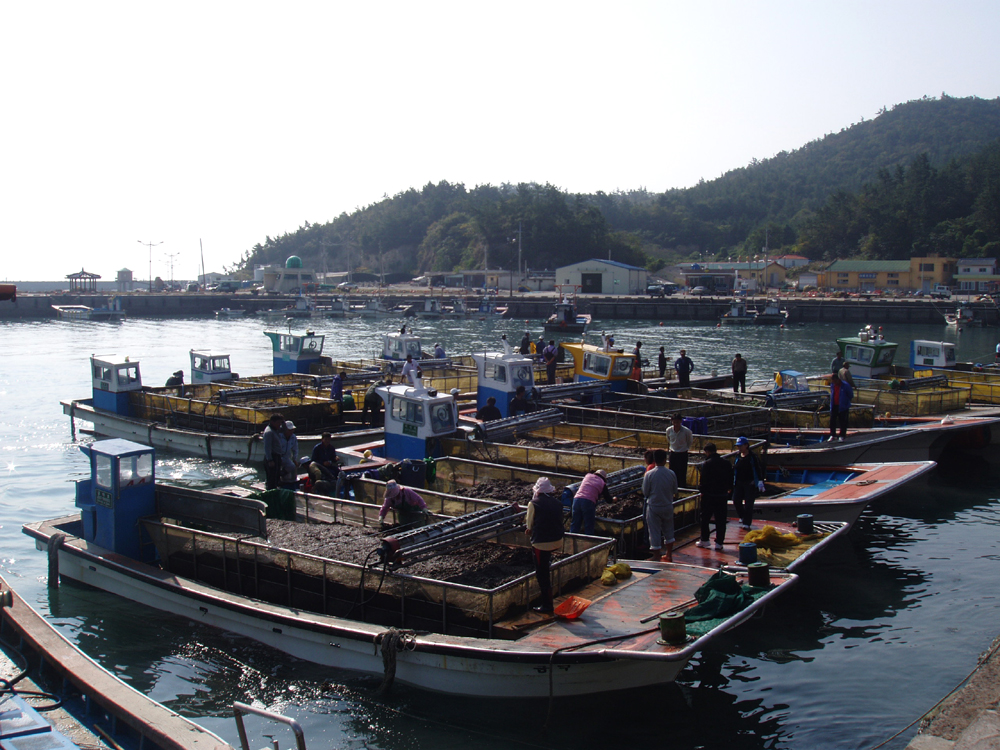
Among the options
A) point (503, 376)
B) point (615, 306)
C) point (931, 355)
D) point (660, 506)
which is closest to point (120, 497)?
point (660, 506)

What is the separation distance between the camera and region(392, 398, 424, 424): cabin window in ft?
55.4

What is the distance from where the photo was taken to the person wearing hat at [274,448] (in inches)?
572

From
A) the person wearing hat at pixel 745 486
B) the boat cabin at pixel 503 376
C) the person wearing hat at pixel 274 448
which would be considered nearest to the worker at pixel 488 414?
the boat cabin at pixel 503 376

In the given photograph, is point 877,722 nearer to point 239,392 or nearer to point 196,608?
point 196,608

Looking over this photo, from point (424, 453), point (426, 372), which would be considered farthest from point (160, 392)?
point (424, 453)

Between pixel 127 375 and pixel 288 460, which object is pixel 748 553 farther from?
pixel 127 375

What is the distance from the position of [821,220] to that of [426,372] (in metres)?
124

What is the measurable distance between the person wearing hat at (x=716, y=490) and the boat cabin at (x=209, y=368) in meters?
21.1

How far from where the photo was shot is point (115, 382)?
25484 mm

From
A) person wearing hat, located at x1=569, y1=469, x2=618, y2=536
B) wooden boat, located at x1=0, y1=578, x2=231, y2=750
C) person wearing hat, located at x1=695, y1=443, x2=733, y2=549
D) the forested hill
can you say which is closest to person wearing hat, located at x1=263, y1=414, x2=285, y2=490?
wooden boat, located at x1=0, y1=578, x2=231, y2=750

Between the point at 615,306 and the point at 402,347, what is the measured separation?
6180cm

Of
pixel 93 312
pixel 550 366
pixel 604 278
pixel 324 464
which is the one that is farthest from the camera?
pixel 604 278

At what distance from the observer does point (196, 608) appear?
11445 millimetres

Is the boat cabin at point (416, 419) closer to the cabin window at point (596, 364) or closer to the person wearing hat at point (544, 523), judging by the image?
the person wearing hat at point (544, 523)
